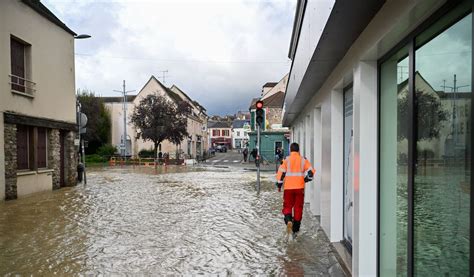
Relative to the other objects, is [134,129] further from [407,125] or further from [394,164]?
[407,125]

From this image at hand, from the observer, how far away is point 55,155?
17672 millimetres

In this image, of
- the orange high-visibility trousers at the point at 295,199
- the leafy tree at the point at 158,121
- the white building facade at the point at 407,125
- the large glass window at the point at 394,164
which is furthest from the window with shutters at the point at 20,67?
the leafy tree at the point at 158,121

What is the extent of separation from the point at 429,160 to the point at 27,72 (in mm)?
16203

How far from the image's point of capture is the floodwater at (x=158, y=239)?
5.74 meters

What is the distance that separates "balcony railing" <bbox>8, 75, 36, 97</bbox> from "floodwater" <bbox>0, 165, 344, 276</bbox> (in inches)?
178

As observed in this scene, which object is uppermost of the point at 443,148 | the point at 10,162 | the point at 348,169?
the point at 443,148

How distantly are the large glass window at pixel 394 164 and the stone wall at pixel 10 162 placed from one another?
13.3 meters

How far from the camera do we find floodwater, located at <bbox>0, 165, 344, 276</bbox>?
5738 millimetres

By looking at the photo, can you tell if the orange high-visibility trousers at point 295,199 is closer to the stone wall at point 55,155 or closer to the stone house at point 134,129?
the stone wall at point 55,155

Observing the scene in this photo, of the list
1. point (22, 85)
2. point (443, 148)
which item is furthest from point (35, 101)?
point (443, 148)

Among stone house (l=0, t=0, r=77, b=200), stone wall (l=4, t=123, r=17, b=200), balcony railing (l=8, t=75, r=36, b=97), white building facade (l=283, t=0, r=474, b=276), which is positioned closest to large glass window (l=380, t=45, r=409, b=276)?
white building facade (l=283, t=0, r=474, b=276)

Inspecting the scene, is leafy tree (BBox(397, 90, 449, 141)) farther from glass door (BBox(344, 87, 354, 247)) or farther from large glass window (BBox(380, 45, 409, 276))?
glass door (BBox(344, 87, 354, 247))

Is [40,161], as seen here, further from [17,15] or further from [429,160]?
[429,160]

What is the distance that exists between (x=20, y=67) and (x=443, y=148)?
52.9ft
